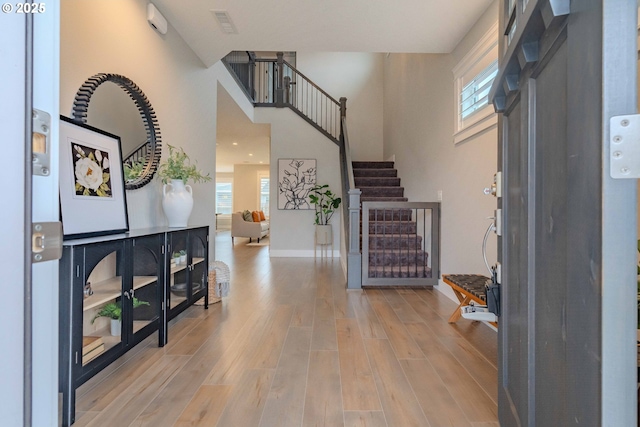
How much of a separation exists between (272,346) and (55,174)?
198cm

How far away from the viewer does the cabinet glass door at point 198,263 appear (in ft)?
9.09

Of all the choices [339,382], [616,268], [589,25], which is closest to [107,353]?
[339,382]

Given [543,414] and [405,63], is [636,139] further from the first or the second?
[405,63]

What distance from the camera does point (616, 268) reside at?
0.56 m

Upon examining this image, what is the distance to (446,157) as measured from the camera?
3.68 m

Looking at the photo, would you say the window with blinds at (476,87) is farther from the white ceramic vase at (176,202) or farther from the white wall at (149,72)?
the white wall at (149,72)

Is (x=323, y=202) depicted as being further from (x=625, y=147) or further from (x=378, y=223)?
(x=625, y=147)

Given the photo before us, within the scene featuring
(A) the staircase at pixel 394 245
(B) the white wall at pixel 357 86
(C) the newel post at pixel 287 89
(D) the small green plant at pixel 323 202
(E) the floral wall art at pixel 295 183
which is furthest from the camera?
(B) the white wall at pixel 357 86

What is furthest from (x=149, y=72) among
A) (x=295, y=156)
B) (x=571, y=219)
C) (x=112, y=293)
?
(x=295, y=156)

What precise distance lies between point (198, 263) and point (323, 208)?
401 cm

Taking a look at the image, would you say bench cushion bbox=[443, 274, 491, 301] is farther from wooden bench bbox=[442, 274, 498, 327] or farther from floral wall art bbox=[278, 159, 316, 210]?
floral wall art bbox=[278, 159, 316, 210]

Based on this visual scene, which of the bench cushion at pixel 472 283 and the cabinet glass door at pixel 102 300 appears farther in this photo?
the bench cushion at pixel 472 283

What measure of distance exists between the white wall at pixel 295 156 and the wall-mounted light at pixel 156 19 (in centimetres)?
384

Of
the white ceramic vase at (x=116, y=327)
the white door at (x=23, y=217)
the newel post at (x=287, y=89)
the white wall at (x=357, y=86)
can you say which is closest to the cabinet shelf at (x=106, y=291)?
the white ceramic vase at (x=116, y=327)
